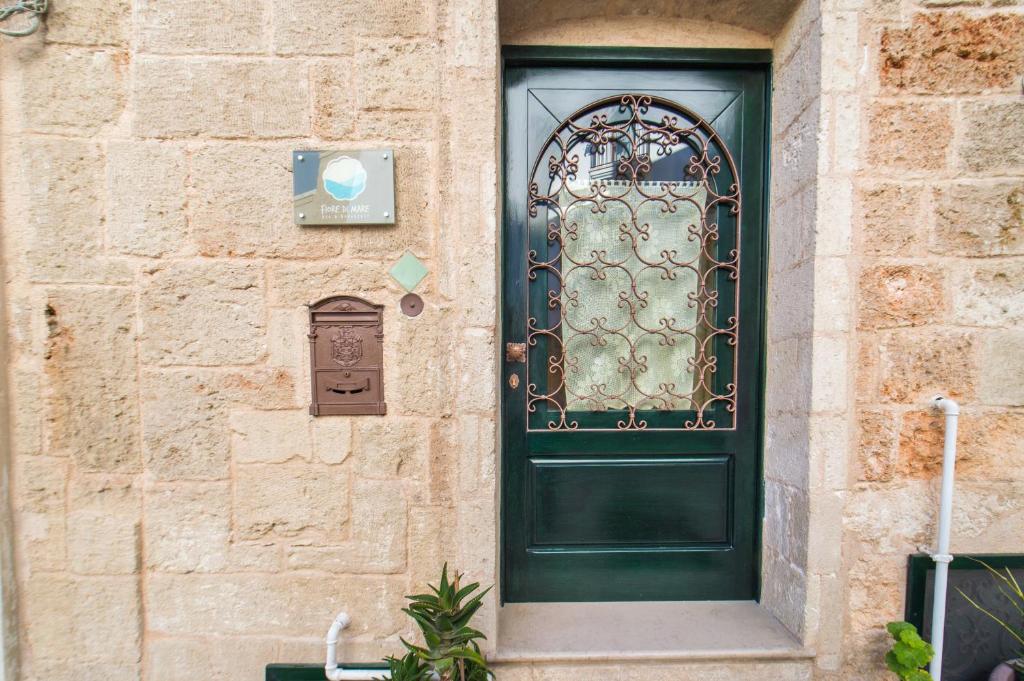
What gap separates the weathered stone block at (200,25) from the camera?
1.51 meters

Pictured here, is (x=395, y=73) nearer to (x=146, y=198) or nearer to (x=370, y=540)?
(x=146, y=198)

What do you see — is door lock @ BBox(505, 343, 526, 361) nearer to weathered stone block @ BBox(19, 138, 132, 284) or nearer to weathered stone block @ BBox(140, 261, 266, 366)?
weathered stone block @ BBox(140, 261, 266, 366)

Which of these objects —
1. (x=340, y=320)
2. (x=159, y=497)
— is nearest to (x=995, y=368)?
(x=340, y=320)

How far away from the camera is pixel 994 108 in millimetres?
1555

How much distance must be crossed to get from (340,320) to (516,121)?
118cm

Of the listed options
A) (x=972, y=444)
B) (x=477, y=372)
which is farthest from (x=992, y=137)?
(x=477, y=372)

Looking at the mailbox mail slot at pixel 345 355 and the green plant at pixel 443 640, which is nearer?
the green plant at pixel 443 640

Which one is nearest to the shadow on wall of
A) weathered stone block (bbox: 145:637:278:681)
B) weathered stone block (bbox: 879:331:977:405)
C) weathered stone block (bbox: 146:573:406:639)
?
weathered stone block (bbox: 879:331:977:405)

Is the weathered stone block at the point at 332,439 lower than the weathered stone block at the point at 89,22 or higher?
lower

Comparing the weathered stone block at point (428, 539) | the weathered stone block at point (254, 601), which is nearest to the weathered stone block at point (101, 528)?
the weathered stone block at point (254, 601)

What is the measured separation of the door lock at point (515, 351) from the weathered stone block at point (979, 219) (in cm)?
166

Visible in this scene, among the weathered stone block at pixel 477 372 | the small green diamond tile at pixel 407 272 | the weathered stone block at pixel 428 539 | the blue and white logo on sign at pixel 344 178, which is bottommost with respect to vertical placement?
the weathered stone block at pixel 428 539

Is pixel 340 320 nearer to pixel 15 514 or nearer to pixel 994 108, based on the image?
pixel 15 514

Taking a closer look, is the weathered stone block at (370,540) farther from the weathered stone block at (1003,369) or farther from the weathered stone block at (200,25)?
the weathered stone block at (1003,369)
